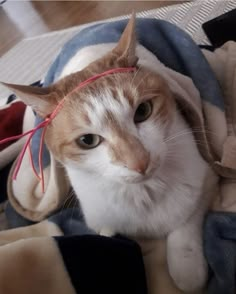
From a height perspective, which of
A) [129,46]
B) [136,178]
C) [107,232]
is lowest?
[107,232]

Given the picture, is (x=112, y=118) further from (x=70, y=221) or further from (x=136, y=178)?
(x=70, y=221)

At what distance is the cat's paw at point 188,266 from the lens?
1.93 feet

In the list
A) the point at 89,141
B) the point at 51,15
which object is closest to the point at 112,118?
the point at 89,141

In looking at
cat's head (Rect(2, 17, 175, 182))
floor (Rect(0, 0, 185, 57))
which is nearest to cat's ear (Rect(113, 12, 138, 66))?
cat's head (Rect(2, 17, 175, 182))

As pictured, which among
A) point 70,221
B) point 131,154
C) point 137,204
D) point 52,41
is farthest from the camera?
point 52,41

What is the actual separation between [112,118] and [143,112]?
2.6 inches

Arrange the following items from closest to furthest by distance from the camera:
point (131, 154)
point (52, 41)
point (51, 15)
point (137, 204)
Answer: point (131, 154) → point (137, 204) → point (52, 41) → point (51, 15)

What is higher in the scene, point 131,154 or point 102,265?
point 131,154

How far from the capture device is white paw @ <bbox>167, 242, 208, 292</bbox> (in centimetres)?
59

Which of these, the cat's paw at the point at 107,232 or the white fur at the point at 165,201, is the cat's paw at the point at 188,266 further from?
the cat's paw at the point at 107,232

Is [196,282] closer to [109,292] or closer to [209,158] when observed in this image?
[109,292]

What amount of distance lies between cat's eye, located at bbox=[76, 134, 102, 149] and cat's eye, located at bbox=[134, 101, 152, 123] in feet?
0.21

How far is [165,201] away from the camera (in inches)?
25.2

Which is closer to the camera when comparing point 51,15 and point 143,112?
point 143,112
